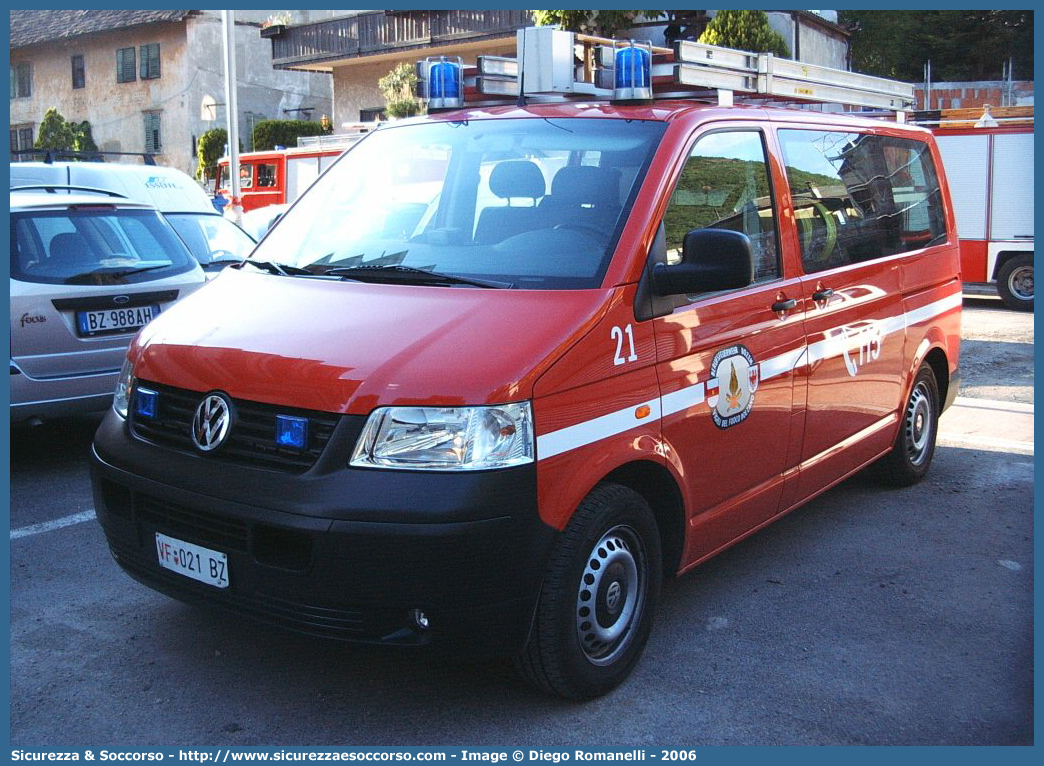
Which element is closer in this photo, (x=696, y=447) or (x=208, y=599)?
(x=208, y=599)

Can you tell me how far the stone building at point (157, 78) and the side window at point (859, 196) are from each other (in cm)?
3574

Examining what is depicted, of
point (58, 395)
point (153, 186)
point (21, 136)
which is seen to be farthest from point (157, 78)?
point (58, 395)

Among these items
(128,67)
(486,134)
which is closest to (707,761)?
(486,134)

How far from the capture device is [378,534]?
3.10 m

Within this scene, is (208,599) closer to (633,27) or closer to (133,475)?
(133,475)

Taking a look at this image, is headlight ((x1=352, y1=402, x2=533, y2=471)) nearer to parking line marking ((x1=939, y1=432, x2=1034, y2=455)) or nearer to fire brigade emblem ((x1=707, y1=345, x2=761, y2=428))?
fire brigade emblem ((x1=707, y1=345, x2=761, y2=428))

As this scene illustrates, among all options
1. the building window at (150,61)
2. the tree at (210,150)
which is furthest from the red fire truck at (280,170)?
the building window at (150,61)

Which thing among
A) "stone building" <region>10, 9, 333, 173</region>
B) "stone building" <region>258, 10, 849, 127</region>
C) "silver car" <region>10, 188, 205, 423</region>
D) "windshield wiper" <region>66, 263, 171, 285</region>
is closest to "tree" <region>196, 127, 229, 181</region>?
"stone building" <region>258, 10, 849, 127</region>

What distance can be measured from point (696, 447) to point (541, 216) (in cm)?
100

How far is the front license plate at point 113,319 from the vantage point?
6371 mm

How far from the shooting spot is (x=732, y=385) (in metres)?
4.16

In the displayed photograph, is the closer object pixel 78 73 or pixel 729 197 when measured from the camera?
pixel 729 197

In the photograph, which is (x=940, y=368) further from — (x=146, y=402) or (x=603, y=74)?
(x=146, y=402)

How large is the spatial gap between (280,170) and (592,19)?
23.8 feet
